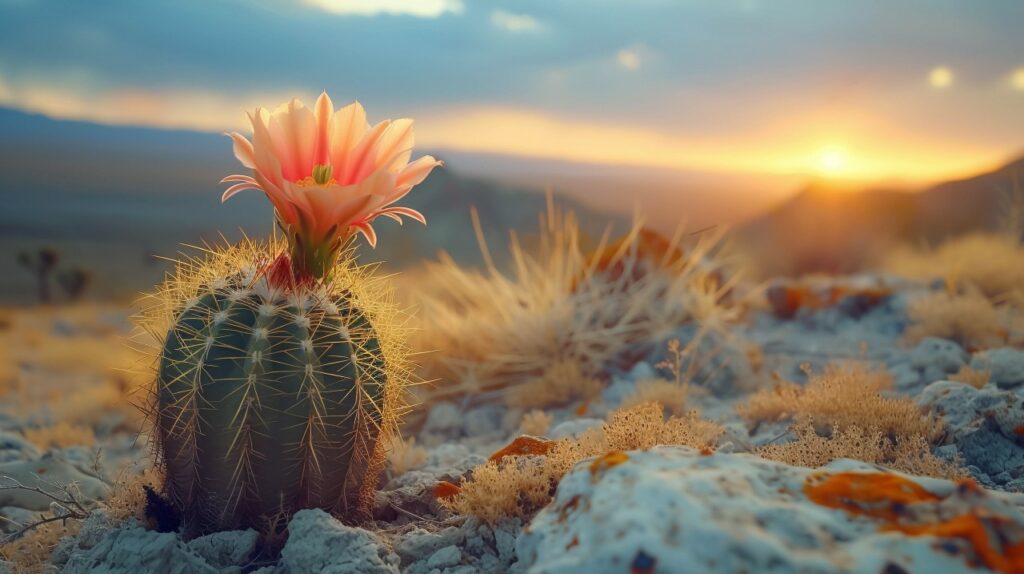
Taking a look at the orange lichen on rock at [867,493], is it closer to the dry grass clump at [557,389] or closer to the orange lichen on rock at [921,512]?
the orange lichen on rock at [921,512]

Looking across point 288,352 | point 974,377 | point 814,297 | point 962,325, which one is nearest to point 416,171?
point 288,352

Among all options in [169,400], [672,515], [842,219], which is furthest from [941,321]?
[842,219]

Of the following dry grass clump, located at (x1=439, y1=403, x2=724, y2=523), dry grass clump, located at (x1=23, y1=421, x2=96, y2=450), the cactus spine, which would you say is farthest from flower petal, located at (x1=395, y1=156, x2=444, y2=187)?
dry grass clump, located at (x1=23, y1=421, x2=96, y2=450)

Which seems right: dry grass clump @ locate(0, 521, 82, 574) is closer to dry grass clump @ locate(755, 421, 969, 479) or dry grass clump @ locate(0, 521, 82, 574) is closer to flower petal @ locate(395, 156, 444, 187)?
flower petal @ locate(395, 156, 444, 187)

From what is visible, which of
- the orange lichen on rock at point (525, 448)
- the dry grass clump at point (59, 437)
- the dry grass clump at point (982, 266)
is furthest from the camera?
the dry grass clump at point (982, 266)

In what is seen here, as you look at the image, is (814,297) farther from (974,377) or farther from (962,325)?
(974,377)

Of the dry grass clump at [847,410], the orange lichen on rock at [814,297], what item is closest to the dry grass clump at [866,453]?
the dry grass clump at [847,410]

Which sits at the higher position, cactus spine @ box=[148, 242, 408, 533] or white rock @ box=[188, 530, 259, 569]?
cactus spine @ box=[148, 242, 408, 533]

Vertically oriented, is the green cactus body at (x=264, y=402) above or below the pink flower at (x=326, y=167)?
below
